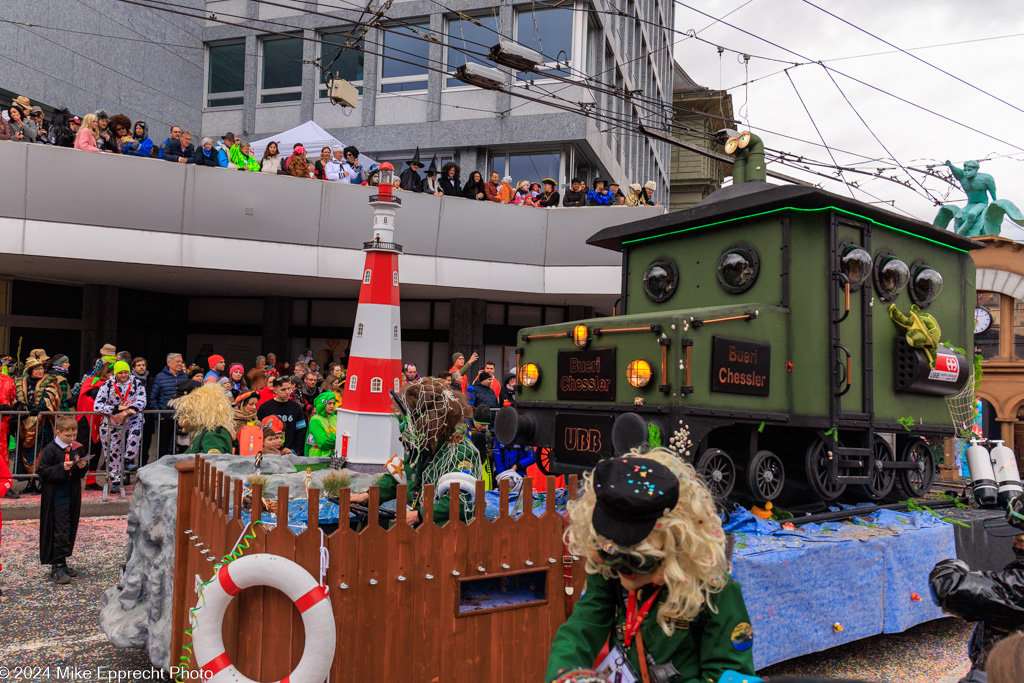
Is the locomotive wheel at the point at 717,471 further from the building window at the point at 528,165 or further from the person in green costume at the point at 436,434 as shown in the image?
the building window at the point at 528,165

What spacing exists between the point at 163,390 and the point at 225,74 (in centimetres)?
1508

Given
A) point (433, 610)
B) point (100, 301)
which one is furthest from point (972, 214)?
point (100, 301)

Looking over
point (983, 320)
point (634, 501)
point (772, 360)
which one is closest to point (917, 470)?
point (772, 360)

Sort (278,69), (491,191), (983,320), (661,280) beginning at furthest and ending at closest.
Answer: (278,69) < (491,191) < (983,320) < (661,280)

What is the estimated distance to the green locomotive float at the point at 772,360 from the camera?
5.31 m

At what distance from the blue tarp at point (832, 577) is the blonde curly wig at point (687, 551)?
2.49 metres

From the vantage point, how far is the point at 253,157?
15844mm

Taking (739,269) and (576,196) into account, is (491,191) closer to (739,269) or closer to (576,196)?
(576,196)

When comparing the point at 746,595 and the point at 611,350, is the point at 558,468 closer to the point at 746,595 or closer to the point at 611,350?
the point at 611,350

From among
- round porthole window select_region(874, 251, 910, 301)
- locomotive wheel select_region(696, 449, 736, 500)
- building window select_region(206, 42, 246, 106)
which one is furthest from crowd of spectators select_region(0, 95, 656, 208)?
locomotive wheel select_region(696, 449, 736, 500)

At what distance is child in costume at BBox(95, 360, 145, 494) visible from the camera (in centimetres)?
1039

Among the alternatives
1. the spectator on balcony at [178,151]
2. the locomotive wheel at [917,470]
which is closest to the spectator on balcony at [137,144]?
the spectator on balcony at [178,151]

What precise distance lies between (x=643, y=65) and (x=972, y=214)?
66.7 ft

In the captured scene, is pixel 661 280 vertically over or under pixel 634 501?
over
